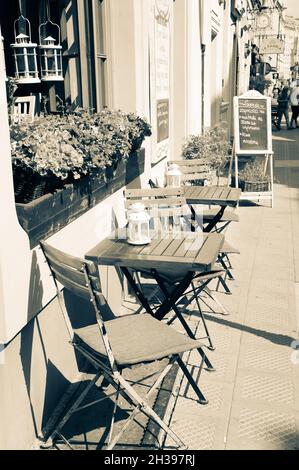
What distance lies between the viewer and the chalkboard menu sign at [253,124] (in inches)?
352

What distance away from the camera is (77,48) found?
4586mm

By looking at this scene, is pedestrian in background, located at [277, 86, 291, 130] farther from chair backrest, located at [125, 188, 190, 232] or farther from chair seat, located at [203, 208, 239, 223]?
chair backrest, located at [125, 188, 190, 232]

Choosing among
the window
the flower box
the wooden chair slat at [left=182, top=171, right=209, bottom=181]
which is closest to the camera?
the window

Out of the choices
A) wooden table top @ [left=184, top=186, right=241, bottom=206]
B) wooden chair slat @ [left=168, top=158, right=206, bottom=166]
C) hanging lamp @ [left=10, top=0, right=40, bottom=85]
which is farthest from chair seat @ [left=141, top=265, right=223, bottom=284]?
wooden chair slat @ [left=168, top=158, right=206, bottom=166]

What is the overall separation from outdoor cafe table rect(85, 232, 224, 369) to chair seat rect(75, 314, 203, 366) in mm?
301

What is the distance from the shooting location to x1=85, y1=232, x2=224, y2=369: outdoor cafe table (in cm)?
322

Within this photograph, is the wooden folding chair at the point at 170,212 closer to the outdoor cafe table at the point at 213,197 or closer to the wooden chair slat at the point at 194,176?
the outdoor cafe table at the point at 213,197

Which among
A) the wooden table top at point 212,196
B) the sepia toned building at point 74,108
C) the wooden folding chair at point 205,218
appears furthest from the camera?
the wooden folding chair at point 205,218

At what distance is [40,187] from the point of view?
9.74ft

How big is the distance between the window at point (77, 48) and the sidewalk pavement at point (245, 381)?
7.02 ft

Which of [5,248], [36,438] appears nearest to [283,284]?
[36,438]

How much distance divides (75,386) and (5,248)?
1.33 m

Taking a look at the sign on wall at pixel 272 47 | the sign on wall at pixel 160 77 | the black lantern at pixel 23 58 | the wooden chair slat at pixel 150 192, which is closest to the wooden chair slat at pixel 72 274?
the wooden chair slat at pixel 150 192
